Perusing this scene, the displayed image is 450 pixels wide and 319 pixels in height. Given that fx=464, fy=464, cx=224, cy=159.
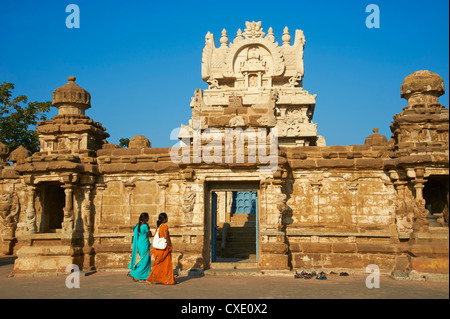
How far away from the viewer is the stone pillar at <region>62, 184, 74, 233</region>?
13553 mm

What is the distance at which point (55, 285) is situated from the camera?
10.9 m

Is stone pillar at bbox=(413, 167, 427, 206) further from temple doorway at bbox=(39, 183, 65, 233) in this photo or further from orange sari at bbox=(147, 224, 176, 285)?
temple doorway at bbox=(39, 183, 65, 233)

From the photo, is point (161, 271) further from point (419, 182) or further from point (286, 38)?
point (286, 38)

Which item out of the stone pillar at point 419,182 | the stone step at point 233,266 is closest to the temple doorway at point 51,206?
the stone step at point 233,266

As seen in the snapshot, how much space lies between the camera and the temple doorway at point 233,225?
13.3 meters

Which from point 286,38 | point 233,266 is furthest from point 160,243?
point 286,38

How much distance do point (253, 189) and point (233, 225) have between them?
8578mm

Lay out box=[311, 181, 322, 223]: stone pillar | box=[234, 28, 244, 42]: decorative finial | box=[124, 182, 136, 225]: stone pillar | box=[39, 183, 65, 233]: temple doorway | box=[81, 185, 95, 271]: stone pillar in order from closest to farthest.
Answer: box=[311, 181, 322, 223]: stone pillar < box=[81, 185, 95, 271]: stone pillar < box=[124, 182, 136, 225]: stone pillar < box=[39, 183, 65, 233]: temple doorway < box=[234, 28, 244, 42]: decorative finial
